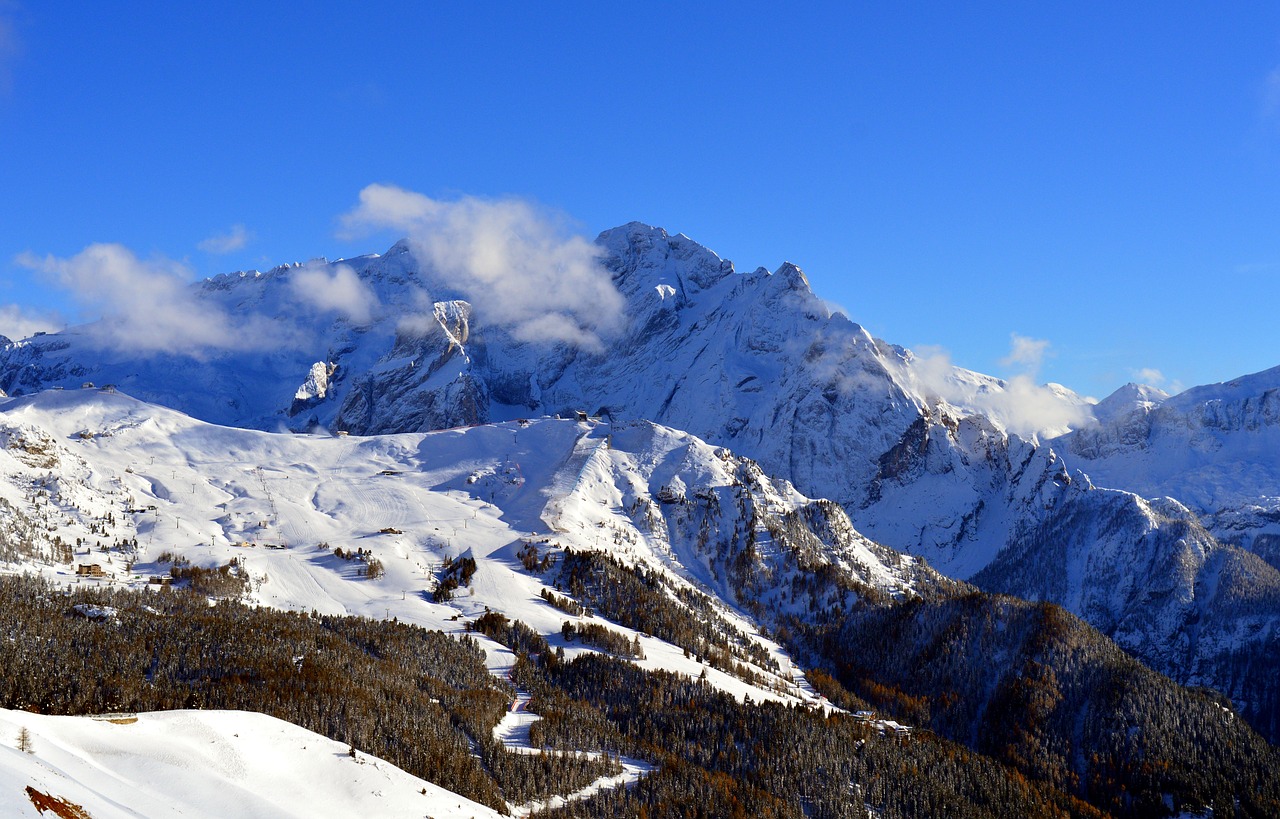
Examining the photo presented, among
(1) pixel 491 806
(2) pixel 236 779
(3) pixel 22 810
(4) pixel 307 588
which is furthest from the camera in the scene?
(4) pixel 307 588

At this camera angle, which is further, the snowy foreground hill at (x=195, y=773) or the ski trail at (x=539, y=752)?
the ski trail at (x=539, y=752)

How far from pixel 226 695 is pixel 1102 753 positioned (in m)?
159

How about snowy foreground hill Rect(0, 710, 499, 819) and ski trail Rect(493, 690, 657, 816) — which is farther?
ski trail Rect(493, 690, 657, 816)

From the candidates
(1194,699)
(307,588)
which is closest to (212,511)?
(307,588)

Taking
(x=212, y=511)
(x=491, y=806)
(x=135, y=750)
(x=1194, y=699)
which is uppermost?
(x=212, y=511)

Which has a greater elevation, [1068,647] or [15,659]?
[1068,647]

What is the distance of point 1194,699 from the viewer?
191m

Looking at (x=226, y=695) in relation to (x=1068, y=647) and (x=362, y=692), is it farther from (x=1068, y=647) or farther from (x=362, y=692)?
(x=1068, y=647)

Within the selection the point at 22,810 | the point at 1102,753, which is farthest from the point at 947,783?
the point at 22,810

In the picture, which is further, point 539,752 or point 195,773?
point 539,752

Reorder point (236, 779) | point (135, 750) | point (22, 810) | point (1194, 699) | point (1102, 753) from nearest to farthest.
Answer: point (22, 810) < point (135, 750) < point (236, 779) < point (1102, 753) < point (1194, 699)

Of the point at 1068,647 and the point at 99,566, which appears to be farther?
the point at 1068,647

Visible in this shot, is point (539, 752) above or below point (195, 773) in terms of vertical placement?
below

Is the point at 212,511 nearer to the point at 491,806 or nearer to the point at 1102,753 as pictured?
the point at 491,806
